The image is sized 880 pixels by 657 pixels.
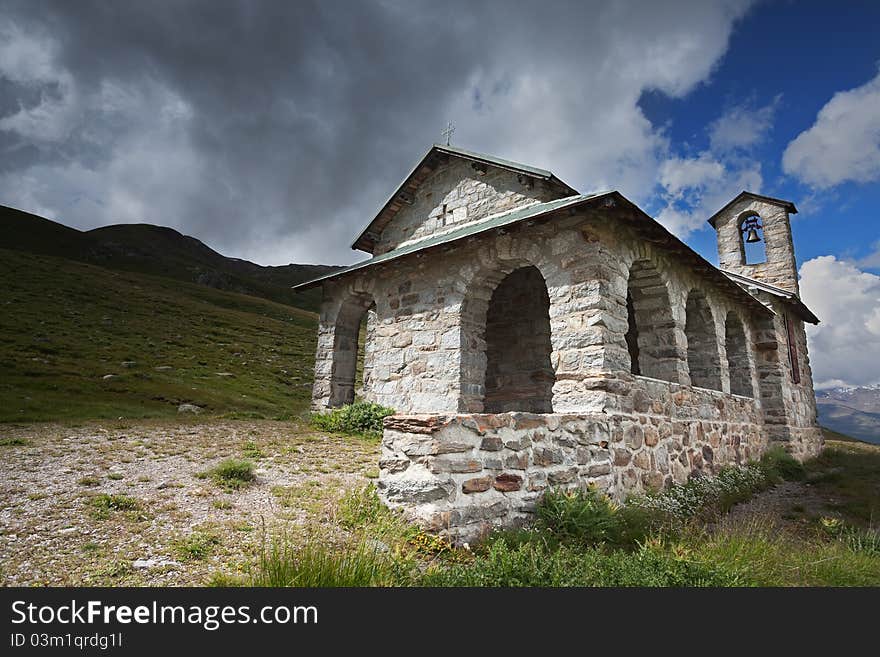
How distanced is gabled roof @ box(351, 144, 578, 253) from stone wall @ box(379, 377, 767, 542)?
497 centimetres

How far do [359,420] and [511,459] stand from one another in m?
6.04

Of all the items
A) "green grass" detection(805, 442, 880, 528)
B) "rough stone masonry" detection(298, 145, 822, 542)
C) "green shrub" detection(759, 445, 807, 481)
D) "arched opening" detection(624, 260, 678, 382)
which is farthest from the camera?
"green shrub" detection(759, 445, 807, 481)

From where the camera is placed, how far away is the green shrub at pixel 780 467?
1106cm

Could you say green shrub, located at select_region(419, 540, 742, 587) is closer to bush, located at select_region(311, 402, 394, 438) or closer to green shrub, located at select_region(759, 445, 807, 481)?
bush, located at select_region(311, 402, 394, 438)

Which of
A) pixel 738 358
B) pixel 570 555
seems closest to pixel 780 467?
pixel 738 358

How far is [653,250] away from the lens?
884cm

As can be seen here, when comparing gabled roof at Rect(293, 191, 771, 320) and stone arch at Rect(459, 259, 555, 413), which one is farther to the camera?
stone arch at Rect(459, 259, 555, 413)

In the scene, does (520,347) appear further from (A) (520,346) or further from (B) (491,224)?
(B) (491,224)

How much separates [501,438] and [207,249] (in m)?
124

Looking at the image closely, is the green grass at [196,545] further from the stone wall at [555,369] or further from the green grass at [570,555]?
the stone wall at [555,369]

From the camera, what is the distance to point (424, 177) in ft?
41.7

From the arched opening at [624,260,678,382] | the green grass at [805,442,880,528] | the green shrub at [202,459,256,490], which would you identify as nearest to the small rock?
the green shrub at [202,459,256,490]

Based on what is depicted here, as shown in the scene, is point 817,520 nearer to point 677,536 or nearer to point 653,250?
point 677,536

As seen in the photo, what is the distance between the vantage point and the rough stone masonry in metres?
4.91
